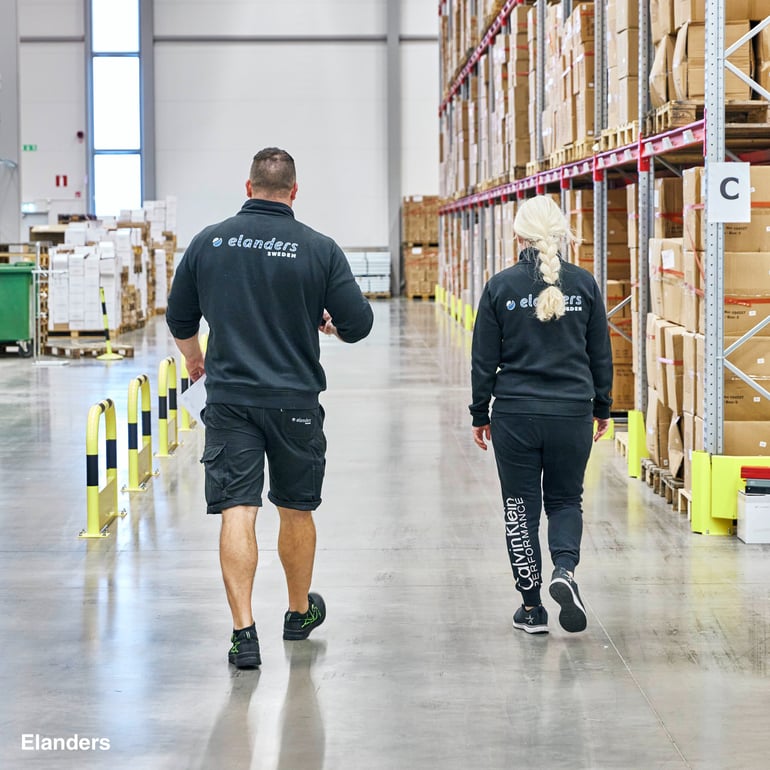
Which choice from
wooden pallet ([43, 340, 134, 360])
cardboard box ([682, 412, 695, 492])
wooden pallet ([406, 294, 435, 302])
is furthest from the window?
cardboard box ([682, 412, 695, 492])

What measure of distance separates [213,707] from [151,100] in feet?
95.0

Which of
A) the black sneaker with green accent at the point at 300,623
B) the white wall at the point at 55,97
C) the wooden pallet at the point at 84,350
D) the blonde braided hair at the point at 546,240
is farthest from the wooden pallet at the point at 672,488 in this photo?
the white wall at the point at 55,97

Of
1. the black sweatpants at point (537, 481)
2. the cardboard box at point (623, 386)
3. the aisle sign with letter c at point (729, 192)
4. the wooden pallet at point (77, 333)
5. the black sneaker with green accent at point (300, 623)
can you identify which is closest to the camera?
the black sweatpants at point (537, 481)

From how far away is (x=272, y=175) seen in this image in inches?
182

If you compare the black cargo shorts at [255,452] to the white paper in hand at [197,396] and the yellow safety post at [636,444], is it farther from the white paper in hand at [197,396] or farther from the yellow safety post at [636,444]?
the yellow safety post at [636,444]

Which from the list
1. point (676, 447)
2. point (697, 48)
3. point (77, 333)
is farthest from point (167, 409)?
point (77, 333)

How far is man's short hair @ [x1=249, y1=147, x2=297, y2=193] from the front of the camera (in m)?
4.64

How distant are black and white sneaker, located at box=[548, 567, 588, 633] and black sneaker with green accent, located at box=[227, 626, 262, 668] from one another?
1183 millimetres

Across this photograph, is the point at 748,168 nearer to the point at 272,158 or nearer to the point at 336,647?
the point at 272,158

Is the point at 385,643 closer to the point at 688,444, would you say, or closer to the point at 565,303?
the point at 565,303

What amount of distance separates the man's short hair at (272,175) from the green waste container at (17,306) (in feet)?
42.4

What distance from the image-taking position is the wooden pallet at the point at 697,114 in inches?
276

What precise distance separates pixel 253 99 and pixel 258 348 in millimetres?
28504

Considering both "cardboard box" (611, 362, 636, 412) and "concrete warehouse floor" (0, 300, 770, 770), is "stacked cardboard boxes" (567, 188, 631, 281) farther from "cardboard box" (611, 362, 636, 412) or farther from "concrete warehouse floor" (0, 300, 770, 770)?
"concrete warehouse floor" (0, 300, 770, 770)
